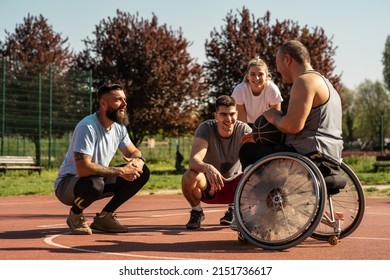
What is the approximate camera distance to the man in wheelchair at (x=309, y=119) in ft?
20.3

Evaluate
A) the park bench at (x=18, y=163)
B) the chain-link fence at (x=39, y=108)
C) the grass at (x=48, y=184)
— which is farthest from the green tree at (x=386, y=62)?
the park bench at (x=18, y=163)

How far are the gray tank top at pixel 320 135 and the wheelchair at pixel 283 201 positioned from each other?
18cm

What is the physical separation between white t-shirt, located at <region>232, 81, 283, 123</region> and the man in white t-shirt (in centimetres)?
149

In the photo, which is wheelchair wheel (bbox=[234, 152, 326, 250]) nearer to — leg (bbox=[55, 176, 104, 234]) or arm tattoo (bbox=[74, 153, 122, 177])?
arm tattoo (bbox=[74, 153, 122, 177])

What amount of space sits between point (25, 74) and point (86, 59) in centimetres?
864

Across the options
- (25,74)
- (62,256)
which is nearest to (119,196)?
(62,256)

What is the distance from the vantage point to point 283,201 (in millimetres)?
6242

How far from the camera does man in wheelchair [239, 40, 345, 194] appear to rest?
619cm

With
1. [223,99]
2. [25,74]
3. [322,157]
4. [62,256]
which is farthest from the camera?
[25,74]

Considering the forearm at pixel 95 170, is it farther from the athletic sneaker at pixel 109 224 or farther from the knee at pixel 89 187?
the athletic sneaker at pixel 109 224

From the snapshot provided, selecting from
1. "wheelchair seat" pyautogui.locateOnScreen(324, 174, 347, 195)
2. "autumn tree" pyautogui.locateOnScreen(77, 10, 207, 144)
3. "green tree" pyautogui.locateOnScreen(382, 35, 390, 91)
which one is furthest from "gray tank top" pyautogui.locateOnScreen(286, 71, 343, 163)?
"green tree" pyautogui.locateOnScreen(382, 35, 390, 91)

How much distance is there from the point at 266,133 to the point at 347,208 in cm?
118
